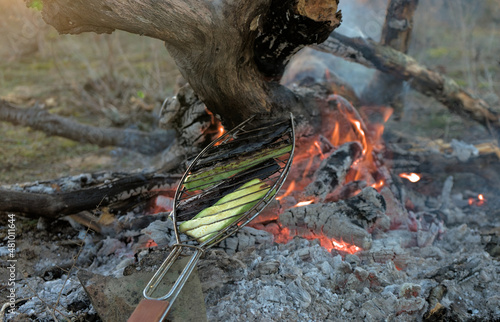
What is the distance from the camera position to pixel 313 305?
7.09 ft

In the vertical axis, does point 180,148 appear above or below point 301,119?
below

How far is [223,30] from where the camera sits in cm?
265

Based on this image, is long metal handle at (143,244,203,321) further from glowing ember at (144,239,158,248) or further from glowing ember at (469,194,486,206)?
glowing ember at (469,194,486,206)

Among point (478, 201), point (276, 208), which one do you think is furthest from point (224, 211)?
point (478, 201)

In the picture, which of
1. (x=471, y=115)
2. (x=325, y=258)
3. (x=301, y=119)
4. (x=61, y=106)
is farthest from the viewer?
(x=61, y=106)

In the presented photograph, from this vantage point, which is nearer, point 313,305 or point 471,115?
point 313,305

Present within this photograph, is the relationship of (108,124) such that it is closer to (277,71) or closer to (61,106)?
(61,106)

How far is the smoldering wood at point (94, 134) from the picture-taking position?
4.95 meters

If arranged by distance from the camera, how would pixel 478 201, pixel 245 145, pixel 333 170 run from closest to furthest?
1. pixel 245 145
2. pixel 333 170
3. pixel 478 201

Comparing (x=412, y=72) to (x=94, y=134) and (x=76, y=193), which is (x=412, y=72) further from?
(x=94, y=134)

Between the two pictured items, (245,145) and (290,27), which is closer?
(290,27)

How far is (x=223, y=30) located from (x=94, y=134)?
3.15m

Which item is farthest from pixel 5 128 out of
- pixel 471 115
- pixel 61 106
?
pixel 471 115

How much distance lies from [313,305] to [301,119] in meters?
2.00
